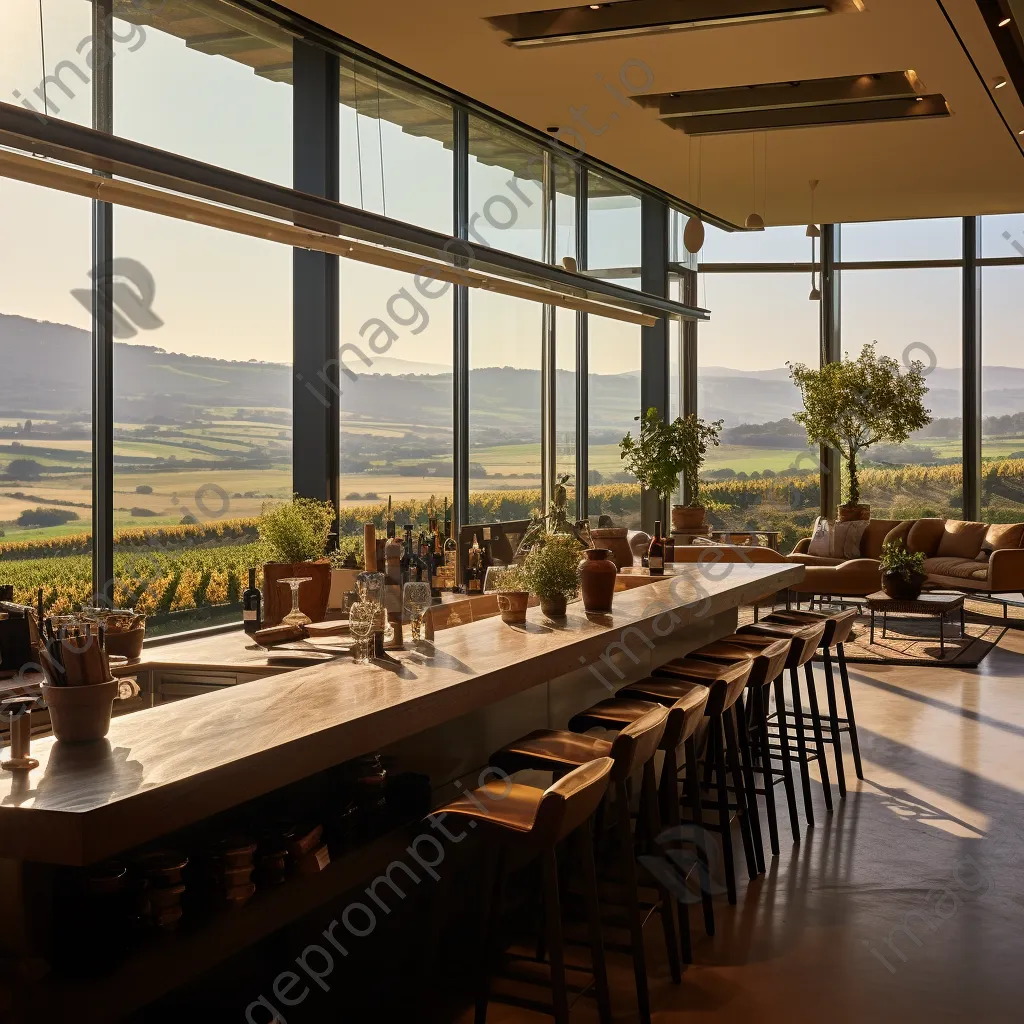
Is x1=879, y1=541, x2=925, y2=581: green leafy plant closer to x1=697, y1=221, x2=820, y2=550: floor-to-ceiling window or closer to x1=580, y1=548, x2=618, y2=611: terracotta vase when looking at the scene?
x1=697, y1=221, x2=820, y2=550: floor-to-ceiling window

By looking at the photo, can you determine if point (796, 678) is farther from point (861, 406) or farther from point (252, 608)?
point (861, 406)

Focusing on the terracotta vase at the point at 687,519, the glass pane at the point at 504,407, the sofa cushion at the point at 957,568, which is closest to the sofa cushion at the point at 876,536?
the sofa cushion at the point at 957,568

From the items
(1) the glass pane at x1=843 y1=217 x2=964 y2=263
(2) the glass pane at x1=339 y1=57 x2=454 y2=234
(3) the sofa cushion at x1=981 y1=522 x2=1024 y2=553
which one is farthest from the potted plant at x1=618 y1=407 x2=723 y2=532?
(2) the glass pane at x1=339 y1=57 x2=454 y2=234

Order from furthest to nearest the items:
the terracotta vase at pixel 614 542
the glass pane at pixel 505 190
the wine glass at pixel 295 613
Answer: the glass pane at pixel 505 190 → the terracotta vase at pixel 614 542 → the wine glass at pixel 295 613

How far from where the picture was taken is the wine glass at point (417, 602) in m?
3.40

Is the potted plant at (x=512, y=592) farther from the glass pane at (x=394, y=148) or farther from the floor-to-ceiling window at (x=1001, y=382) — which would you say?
the floor-to-ceiling window at (x=1001, y=382)

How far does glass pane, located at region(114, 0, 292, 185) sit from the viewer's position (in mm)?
5262

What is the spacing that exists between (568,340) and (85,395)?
5.57m

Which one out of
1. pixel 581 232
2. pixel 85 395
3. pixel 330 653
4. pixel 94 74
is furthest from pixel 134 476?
pixel 581 232

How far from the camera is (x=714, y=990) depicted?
3340mm

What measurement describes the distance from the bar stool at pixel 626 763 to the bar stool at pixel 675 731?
0.07 meters

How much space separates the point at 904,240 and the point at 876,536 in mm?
3986

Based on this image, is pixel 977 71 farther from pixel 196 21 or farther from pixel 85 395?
pixel 85 395

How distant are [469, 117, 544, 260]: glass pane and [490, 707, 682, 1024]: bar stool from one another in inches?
220
